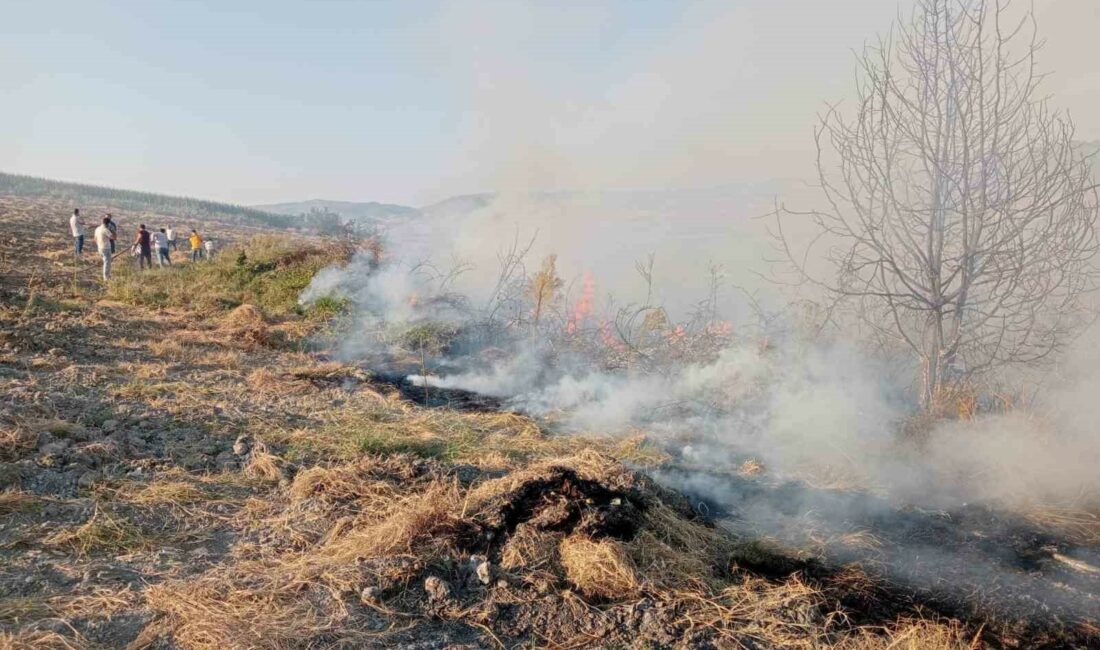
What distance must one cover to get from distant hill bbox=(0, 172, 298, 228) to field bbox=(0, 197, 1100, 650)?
5695 centimetres

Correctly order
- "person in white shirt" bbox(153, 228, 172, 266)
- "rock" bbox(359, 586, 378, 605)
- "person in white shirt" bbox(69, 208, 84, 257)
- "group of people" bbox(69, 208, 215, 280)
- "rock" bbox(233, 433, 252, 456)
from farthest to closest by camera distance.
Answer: "person in white shirt" bbox(153, 228, 172, 266) → "person in white shirt" bbox(69, 208, 84, 257) → "group of people" bbox(69, 208, 215, 280) → "rock" bbox(233, 433, 252, 456) → "rock" bbox(359, 586, 378, 605)

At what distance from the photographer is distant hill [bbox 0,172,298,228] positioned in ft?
184

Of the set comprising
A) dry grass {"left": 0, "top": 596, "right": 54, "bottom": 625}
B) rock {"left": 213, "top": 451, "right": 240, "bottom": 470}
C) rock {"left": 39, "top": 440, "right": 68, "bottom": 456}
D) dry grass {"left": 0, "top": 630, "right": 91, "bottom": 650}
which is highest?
rock {"left": 39, "top": 440, "right": 68, "bottom": 456}

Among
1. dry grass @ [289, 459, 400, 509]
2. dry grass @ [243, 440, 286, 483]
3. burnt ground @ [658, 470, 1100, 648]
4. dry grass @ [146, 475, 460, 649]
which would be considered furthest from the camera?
dry grass @ [243, 440, 286, 483]

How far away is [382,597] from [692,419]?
4848 mm

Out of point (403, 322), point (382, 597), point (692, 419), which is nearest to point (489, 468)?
point (382, 597)

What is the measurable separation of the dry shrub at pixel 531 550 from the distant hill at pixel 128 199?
2354 inches

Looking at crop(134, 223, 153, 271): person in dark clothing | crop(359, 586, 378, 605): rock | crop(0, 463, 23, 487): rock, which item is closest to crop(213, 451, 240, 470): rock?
crop(0, 463, 23, 487): rock

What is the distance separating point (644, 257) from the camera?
16.2m

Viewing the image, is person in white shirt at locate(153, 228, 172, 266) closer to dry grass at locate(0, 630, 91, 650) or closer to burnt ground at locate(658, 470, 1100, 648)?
dry grass at locate(0, 630, 91, 650)

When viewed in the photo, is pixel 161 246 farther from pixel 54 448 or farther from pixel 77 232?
pixel 54 448

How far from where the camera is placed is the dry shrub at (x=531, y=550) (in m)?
3.64

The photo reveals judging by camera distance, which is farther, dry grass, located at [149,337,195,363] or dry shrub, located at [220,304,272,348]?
dry shrub, located at [220,304,272,348]

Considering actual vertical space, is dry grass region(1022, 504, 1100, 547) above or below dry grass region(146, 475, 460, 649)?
above
